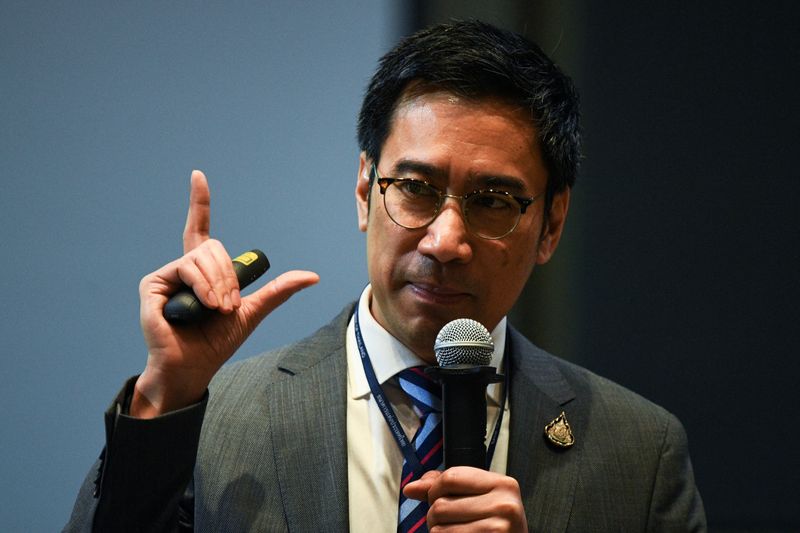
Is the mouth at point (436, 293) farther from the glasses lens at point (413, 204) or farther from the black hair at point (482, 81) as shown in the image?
the black hair at point (482, 81)

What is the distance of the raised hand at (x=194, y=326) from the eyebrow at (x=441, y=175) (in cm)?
39

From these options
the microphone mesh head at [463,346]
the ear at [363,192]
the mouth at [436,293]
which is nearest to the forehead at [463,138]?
the ear at [363,192]

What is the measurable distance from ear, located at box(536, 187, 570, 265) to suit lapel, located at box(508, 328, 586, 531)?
0.24 m

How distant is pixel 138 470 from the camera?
1521 mm

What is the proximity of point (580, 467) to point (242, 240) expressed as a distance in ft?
4.10

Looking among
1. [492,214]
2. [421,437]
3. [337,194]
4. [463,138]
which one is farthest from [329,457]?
[337,194]

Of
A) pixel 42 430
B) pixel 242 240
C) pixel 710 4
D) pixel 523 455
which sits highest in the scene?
pixel 710 4

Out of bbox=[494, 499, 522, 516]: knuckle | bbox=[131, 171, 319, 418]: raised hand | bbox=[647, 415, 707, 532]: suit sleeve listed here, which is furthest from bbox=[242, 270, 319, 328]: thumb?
bbox=[647, 415, 707, 532]: suit sleeve

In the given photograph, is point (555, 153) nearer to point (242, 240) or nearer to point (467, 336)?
point (467, 336)

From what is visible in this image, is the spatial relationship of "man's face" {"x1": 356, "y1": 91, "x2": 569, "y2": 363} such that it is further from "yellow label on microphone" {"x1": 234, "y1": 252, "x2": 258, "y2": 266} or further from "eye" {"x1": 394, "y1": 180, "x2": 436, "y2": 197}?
"yellow label on microphone" {"x1": 234, "y1": 252, "x2": 258, "y2": 266}

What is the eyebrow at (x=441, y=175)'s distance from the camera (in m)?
1.83

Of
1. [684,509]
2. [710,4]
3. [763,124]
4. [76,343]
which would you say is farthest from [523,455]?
[710,4]

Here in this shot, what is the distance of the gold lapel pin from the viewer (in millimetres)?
1907

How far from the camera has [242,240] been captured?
2.59 metres
